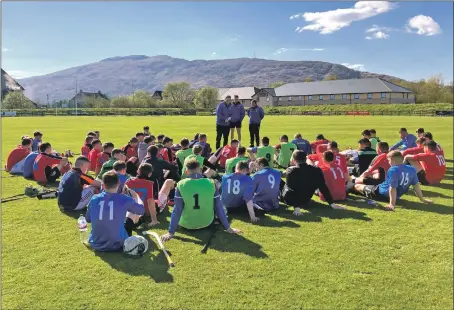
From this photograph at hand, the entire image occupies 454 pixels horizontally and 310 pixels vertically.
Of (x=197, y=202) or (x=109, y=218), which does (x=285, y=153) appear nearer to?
(x=197, y=202)

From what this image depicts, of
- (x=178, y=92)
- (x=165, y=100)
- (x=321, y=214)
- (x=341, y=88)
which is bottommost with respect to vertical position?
(x=321, y=214)

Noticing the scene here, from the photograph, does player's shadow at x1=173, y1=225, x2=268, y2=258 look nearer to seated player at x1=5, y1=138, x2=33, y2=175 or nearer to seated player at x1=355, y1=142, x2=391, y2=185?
seated player at x1=355, y1=142, x2=391, y2=185

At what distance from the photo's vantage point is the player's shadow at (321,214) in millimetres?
8078

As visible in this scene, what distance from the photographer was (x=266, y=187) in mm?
8445

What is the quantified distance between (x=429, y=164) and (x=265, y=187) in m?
5.60

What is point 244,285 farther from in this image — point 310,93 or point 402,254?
point 310,93

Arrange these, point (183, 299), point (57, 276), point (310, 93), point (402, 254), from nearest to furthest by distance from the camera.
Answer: point (183, 299), point (57, 276), point (402, 254), point (310, 93)

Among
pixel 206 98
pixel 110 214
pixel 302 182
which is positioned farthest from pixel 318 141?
pixel 206 98

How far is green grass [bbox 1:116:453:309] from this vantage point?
473 centimetres

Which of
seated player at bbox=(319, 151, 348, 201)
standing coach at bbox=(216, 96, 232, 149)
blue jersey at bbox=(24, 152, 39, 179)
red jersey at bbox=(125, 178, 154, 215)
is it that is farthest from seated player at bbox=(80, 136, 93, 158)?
seated player at bbox=(319, 151, 348, 201)

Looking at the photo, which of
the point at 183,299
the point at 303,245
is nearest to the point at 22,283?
the point at 183,299

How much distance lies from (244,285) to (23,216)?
234 inches

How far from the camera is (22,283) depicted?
5.29m

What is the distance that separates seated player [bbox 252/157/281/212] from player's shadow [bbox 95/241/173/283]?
2.91m
